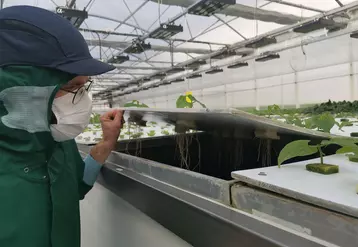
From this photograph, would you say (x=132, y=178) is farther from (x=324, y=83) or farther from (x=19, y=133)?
(x=324, y=83)

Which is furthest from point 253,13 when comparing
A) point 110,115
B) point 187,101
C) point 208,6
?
point 110,115

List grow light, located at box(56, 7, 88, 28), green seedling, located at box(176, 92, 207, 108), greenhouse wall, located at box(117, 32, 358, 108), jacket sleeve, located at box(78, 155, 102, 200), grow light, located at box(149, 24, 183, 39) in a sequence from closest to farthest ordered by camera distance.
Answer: jacket sleeve, located at box(78, 155, 102, 200), green seedling, located at box(176, 92, 207, 108), grow light, located at box(56, 7, 88, 28), grow light, located at box(149, 24, 183, 39), greenhouse wall, located at box(117, 32, 358, 108)

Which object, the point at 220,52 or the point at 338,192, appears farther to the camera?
the point at 220,52

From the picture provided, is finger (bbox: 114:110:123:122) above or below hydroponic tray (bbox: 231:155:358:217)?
above

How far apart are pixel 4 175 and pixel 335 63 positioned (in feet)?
28.7

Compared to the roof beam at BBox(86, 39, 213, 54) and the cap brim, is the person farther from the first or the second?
the roof beam at BBox(86, 39, 213, 54)

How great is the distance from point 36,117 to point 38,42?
0.18 metres

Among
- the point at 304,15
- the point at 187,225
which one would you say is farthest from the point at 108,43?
the point at 187,225

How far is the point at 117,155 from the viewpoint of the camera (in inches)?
41.7

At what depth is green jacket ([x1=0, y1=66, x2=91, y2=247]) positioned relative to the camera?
684 millimetres

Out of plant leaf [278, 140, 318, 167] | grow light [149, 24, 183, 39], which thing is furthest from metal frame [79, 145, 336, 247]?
grow light [149, 24, 183, 39]

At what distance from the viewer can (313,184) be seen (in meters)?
0.48

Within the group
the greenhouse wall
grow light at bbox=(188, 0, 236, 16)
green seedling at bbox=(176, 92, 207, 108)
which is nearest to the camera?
green seedling at bbox=(176, 92, 207, 108)

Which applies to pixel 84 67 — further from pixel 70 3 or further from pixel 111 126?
pixel 70 3
